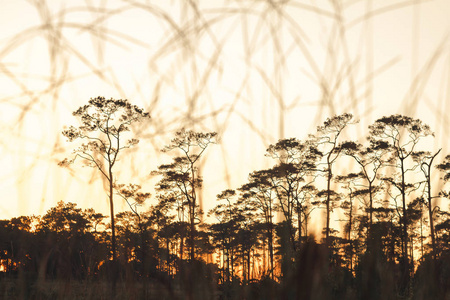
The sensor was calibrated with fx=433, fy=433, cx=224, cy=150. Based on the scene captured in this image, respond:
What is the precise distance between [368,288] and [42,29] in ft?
8.11

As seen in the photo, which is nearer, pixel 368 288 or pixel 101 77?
pixel 368 288

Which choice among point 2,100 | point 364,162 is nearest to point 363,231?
point 364,162

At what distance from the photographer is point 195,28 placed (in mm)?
2775

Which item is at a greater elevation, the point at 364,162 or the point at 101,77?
the point at 101,77

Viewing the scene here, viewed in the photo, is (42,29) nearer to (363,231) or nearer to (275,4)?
(275,4)

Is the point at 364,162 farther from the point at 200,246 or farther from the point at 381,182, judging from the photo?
the point at 200,246

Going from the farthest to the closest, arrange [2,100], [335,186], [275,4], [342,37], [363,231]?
1. [2,100]
2. [275,4]
3. [342,37]
4. [335,186]
5. [363,231]

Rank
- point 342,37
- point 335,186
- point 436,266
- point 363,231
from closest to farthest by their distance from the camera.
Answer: point 363,231 < point 335,186 < point 436,266 < point 342,37

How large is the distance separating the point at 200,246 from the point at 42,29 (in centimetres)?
171

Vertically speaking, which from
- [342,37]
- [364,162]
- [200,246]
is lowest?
[200,246]

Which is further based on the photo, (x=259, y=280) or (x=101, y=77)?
(x=101, y=77)

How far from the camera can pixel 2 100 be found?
2971 millimetres

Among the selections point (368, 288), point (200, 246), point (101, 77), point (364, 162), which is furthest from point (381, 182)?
point (101, 77)

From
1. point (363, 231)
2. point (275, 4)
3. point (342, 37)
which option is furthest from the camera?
point (275, 4)
